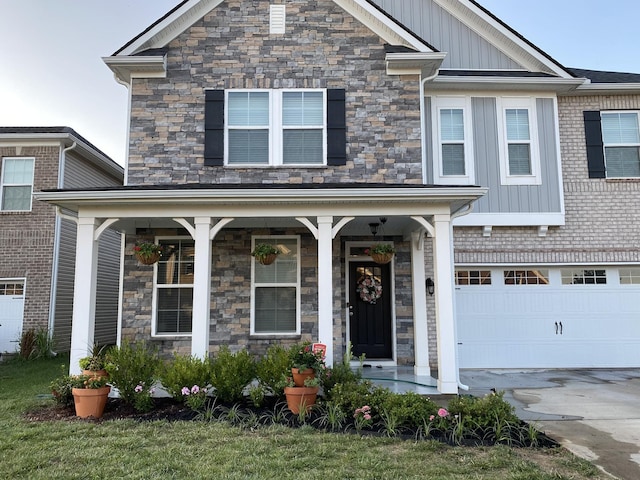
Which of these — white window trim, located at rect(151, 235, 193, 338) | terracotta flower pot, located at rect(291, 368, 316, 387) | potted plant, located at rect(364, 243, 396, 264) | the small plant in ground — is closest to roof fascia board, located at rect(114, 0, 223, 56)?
white window trim, located at rect(151, 235, 193, 338)

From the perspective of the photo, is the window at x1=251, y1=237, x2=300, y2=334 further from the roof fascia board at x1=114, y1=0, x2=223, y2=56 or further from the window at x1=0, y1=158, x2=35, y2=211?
the window at x1=0, y1=158, x2=35, y2=211

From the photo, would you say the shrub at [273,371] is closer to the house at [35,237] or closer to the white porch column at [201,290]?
the white porch column at [201,290]

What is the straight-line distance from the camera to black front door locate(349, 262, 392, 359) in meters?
8.97

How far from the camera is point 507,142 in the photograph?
968 cm

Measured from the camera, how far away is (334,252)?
833 centimetres

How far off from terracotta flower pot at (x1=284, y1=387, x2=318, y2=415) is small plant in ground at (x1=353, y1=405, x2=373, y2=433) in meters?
0.66

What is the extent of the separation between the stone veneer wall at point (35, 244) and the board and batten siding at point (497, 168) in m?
9.04

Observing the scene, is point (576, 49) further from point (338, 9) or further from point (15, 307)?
point (15, 307)

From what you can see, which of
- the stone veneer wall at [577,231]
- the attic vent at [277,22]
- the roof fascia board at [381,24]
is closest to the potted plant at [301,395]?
the stone veneer wall at [577,231]

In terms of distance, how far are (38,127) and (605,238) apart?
13118 mm

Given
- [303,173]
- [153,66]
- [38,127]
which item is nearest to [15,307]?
[38,127]

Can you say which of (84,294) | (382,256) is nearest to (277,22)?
(382,256)

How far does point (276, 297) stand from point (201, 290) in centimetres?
184

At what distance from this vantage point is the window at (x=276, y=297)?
8297mm
